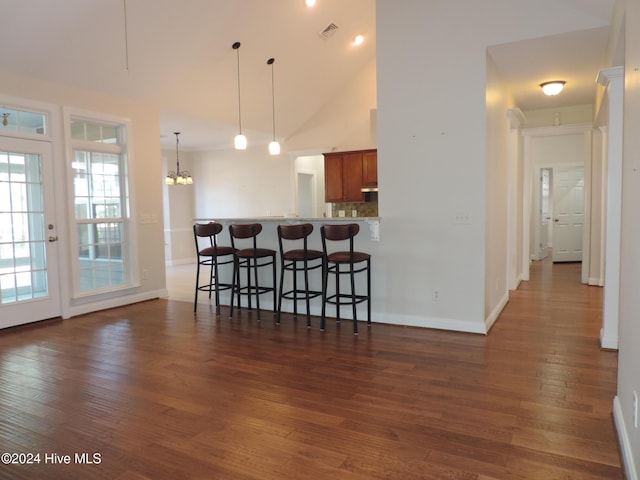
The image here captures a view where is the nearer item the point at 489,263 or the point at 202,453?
the point at 202,453

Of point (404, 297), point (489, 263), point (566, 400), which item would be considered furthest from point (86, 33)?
point (566, 400)

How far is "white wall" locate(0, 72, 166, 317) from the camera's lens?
4.84 m

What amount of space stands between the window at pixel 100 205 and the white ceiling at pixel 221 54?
1.94ft

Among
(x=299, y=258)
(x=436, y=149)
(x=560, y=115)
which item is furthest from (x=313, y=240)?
(x=560, y=115)

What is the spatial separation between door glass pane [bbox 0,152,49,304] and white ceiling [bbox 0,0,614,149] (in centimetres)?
102

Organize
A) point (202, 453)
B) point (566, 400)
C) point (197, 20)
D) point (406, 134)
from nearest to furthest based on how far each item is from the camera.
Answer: point (202, 453)
point (566, 400)
point (406, 134)
point (197, 20)

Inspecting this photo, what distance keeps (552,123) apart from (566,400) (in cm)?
532

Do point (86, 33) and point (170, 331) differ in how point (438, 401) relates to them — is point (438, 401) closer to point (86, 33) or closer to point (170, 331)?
point (170, 331)

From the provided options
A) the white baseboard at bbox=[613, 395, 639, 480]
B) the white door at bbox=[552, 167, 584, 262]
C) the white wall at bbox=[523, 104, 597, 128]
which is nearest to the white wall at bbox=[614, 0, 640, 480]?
A: the white baseboard at bbox=[613, 395, 639, 480]

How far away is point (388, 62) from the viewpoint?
4332 millimetres

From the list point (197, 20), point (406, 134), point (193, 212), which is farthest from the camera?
point (193, 212)

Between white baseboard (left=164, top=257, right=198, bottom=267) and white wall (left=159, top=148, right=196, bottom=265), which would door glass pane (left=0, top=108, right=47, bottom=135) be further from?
white baseboard (left=164, top=257, right=198, bottom=267)

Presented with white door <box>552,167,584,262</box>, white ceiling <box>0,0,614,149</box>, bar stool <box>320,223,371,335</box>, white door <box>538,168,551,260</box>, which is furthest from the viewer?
white door <box>538,168,551,260</box>

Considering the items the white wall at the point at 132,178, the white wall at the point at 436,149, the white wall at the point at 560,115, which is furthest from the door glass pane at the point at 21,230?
the white wall at the point at 560,115
